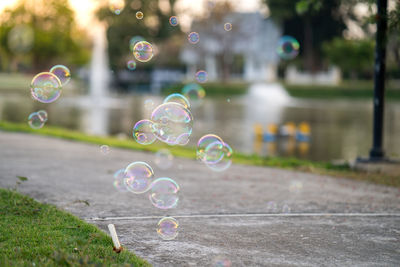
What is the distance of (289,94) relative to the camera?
52.1 m

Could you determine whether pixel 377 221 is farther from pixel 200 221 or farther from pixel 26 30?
pixel 26 30

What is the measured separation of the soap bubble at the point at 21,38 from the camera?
61125mm

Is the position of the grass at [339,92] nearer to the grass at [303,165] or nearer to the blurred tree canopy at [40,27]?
the blurred tree canopy at [40,27]

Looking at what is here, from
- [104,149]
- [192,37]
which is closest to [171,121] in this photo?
[104,149]

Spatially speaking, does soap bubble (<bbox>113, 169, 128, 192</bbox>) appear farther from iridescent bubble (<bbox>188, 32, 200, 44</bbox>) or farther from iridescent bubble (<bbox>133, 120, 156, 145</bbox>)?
iridescent bubble (<bbox>188, 32, 200, 44</bbox>)

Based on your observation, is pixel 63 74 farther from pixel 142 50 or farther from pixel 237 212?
pixel 237 212

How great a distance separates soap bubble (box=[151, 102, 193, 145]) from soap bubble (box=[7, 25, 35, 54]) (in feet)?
184

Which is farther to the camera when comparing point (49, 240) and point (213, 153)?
point (213, 153)

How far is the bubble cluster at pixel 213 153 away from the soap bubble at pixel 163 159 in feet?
2.70

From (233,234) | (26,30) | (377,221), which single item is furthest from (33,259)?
(26,30)

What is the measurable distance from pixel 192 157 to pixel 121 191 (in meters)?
4.09

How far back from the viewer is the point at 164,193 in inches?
289

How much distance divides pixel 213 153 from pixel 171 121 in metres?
1.19

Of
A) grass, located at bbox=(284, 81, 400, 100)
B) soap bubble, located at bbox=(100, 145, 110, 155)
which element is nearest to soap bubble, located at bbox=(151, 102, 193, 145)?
soap bubble, located at bbox=(100, 145, 110, 155)
